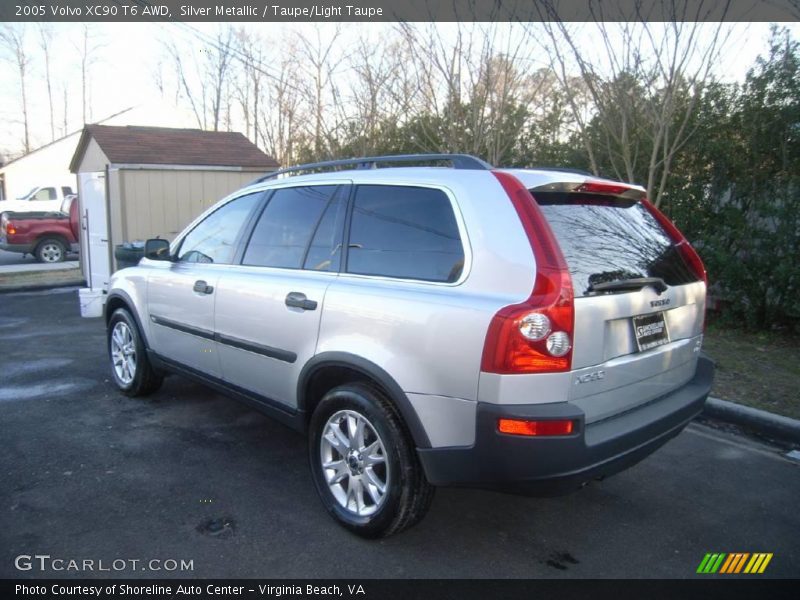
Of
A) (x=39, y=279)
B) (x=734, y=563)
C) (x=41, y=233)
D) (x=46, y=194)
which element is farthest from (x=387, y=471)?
(x=46, y=194)

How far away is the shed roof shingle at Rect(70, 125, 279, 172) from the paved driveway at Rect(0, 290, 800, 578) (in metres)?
6.08

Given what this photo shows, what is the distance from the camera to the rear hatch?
2.62 metres

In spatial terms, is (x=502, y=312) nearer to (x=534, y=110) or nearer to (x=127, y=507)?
(x=127, y=507)

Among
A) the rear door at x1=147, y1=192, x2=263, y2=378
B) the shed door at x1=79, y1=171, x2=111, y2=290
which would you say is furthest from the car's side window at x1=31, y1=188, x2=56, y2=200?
the rear door at x1=147, y1=192, x2=263, y2=378

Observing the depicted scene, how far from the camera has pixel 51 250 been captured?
1623cm

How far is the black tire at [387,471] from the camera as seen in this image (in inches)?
112

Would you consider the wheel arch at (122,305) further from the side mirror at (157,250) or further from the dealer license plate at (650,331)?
the dealer license plate at (650,331)

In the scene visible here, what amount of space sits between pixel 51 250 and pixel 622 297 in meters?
17.0

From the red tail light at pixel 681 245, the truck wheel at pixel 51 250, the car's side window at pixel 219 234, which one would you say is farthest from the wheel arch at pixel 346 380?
the truck wheel at pixel 51 250

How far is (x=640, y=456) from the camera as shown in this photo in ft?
9.45

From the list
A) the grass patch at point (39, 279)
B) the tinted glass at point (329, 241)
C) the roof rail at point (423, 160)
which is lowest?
the grass patch at point (39, 279)

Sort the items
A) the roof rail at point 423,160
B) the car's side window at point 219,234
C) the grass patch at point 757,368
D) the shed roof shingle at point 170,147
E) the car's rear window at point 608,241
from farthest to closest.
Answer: the shed roof shingle at point 170,147
the grass patch at point 757,368
the car's side window at point 219,234
the roof rail at point 423,160
the car's rear window at point 608,241

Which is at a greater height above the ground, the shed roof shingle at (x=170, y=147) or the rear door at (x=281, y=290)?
the shed roof shingle at (x=170, y=147)

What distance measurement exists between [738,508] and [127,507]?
347 centimetres
